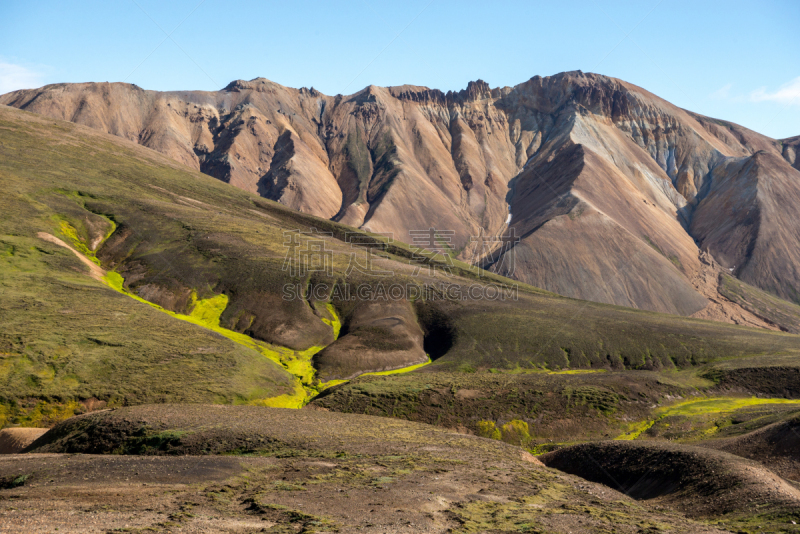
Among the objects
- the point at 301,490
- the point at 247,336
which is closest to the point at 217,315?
the point at 247,336

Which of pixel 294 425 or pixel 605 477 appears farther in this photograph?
pixel 294 425

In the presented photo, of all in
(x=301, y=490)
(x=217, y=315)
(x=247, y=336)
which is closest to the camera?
(x=301, y=490)

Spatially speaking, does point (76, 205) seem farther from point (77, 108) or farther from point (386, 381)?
point (77, 108)

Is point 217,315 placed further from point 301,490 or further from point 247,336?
point 301,490

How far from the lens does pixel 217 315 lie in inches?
3076

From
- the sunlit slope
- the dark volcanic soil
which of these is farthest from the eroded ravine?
the dark volcanic soil

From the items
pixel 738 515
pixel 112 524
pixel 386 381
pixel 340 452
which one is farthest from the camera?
pixel 386 381

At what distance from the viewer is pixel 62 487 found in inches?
839

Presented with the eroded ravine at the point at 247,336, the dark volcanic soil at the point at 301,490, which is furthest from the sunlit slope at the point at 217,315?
the dark volcanic soil at the point at 301,490

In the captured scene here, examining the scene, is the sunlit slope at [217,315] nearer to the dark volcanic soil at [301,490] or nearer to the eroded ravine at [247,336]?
the eroded ravine at [247,336]

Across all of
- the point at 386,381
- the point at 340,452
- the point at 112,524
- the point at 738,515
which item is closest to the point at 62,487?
the point at 112,524

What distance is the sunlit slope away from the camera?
174ft

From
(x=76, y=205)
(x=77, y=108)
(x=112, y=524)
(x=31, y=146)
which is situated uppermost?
(x=77, y=108)

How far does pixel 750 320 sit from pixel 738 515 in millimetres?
136006
